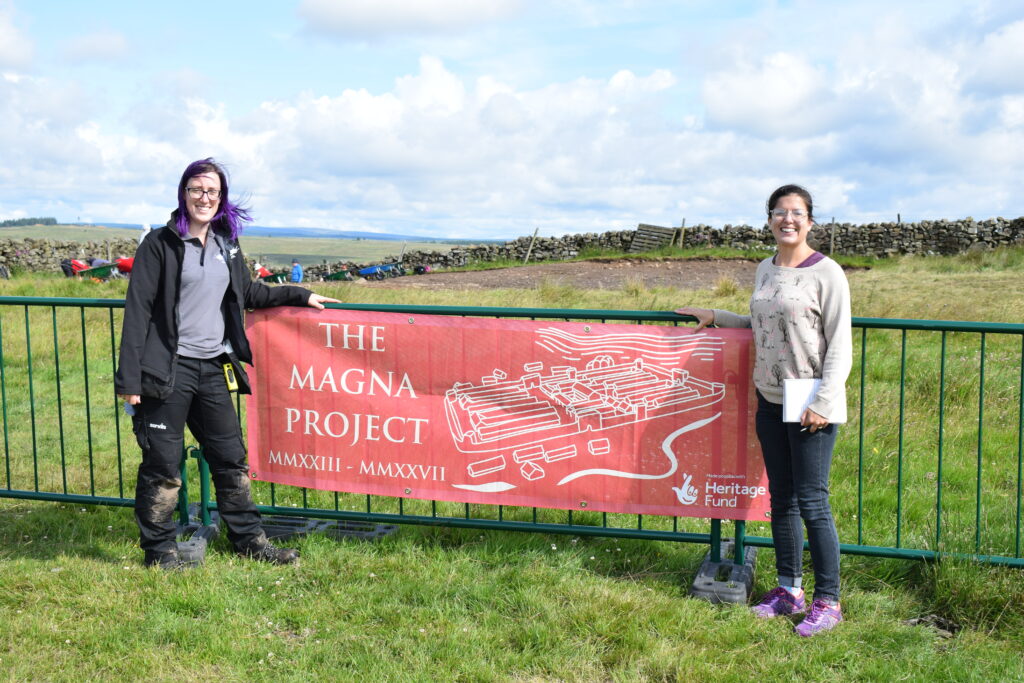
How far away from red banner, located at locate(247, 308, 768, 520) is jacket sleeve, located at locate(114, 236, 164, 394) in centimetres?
72

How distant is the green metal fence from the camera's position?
4617 mm

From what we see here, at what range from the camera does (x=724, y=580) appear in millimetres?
4500

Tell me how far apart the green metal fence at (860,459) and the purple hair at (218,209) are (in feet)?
2.49

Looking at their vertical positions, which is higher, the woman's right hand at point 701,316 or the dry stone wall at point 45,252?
the dry stone wall at point 45,252

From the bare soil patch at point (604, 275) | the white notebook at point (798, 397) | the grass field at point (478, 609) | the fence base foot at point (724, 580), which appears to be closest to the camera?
the grass field at point (478, 609)

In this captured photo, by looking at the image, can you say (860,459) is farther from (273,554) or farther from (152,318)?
(152,318)

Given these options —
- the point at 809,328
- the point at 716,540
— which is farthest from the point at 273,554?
the point at 809,328

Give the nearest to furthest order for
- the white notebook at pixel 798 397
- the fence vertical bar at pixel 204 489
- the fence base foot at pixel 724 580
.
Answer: the white notebook at pixel 798 397, the fence base foot at pixel 724 580, the fence vertical bar at pixel 204 489

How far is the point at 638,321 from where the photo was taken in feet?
15.2

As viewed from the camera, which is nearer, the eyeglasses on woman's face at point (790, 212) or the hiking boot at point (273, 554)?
the eyeglasses on woman's face at point (790, 212)

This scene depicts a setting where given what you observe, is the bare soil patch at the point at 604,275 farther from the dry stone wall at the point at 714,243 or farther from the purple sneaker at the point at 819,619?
the purple sneaker at the point at 819,619

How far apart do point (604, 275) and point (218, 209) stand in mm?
21935

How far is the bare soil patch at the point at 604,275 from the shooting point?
23141mm

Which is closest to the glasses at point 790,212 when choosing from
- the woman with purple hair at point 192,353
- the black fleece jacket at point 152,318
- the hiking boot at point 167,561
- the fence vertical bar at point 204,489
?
the woman with purple hair at point 192,353
